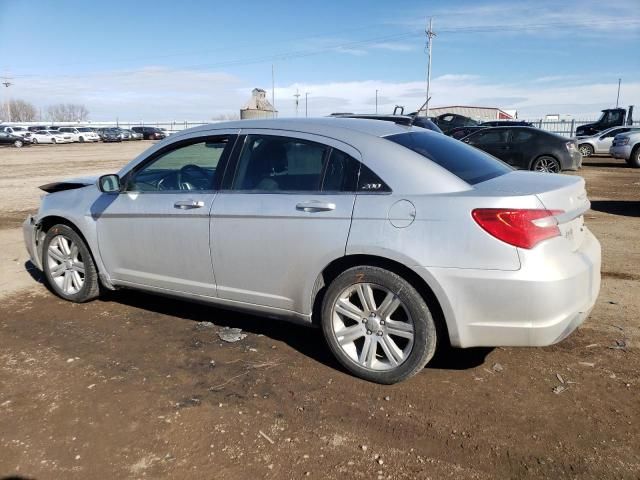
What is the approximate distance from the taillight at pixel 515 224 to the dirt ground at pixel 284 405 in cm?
101

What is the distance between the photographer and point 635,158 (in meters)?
19.2

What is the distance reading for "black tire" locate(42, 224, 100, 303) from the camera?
4.90m

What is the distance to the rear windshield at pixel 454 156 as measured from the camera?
3545mm

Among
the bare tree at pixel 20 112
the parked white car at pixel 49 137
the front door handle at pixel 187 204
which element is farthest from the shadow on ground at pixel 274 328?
the bare tree at pixel 20 112

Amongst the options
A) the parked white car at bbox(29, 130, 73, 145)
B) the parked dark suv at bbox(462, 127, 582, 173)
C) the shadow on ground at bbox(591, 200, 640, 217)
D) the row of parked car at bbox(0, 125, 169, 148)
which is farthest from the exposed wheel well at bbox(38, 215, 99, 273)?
the parked white car at bbox(29, 130, 73, 145)

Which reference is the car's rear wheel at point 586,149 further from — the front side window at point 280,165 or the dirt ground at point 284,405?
the front side window at point 280,165

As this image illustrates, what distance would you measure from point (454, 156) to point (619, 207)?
8.03 m

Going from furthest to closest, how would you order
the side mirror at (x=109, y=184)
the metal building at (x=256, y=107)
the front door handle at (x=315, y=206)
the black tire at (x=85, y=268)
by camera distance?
the metal building at (x=256, y=107), the black tire at (x=85, y=268), the side mirror at (x=109, y=184), the front door handle at (x=315, y=206)

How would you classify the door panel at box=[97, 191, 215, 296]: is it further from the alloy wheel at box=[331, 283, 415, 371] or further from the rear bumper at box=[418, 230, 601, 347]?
the rear bumper at box=[418, 230, 601, 347]

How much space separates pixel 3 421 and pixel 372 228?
2.42m

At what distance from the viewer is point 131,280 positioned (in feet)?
15.1

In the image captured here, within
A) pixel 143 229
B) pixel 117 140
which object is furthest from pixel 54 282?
pixel 117 140

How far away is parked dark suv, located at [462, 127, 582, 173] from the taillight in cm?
1250

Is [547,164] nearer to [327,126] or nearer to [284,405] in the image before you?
[327,126]
